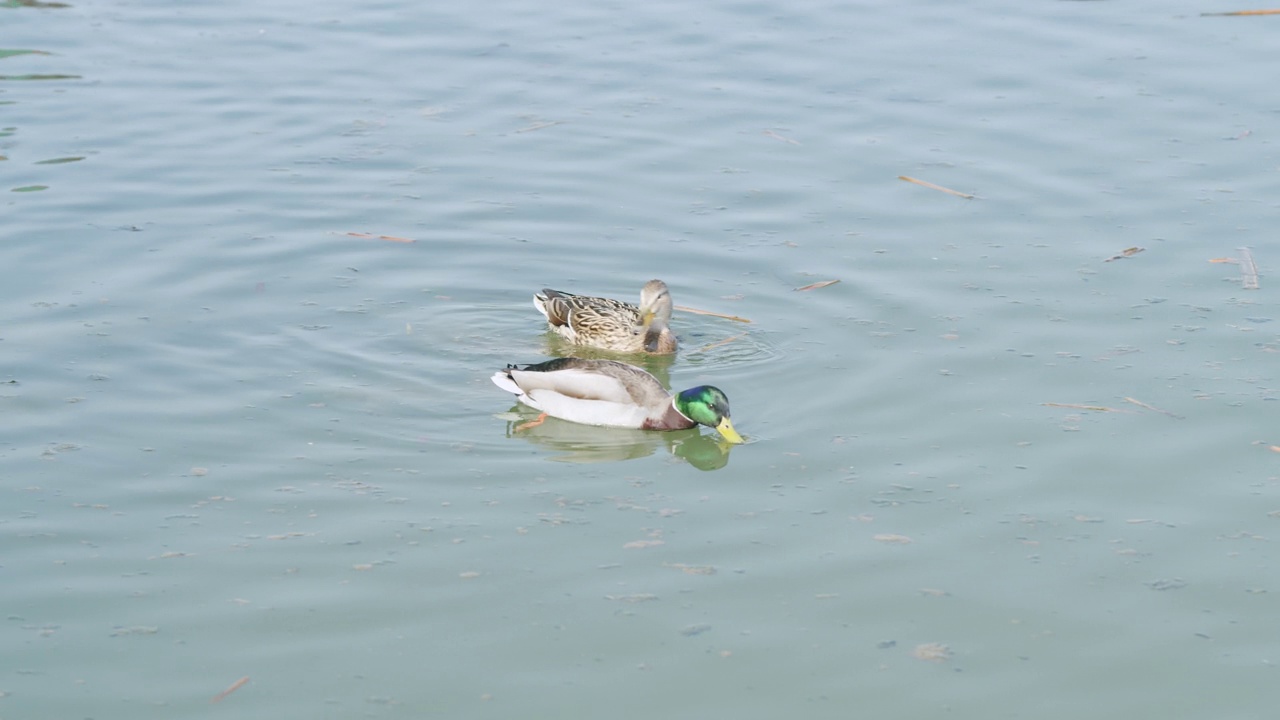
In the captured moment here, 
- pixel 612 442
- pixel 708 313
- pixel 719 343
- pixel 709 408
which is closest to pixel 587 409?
pixel 612 442

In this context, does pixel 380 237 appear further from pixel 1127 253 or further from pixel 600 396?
pixel 1127 253

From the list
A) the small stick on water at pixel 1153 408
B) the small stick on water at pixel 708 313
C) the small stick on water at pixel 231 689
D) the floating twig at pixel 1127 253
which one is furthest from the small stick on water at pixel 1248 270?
the small stick on water at pixel 231 689

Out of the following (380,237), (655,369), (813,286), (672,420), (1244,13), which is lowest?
(655,369)

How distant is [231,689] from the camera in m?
6.00

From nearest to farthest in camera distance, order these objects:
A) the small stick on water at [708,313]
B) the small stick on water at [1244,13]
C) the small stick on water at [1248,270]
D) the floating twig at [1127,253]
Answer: the small stick on water at [1248,270]
the small stick on water at [708,313]
the floating twig at [1127,253]
the small stick on water at [1244,13]

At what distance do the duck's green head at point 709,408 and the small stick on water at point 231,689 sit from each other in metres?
3.01

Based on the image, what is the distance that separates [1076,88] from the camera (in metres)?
13.7

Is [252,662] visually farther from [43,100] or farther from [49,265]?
[43,100]

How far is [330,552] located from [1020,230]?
227 inches

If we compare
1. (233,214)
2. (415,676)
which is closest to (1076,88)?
(233,214)

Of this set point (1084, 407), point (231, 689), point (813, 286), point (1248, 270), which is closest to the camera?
point (231, 689)

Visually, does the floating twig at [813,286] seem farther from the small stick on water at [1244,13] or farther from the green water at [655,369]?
the small stick on water at [1244,13]

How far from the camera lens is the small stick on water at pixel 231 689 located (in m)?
5.95

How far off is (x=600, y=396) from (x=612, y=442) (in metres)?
0.32
